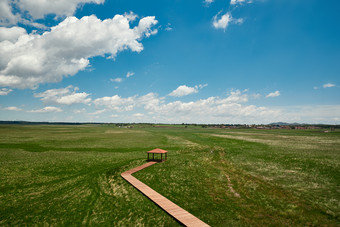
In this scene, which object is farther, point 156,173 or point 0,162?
point 0,162

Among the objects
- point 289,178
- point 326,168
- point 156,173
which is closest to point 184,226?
point 156,173

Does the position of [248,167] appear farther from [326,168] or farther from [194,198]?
[194,198]

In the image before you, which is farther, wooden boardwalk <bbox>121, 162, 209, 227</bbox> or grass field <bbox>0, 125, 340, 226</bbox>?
grass field <bbox>0, 125, 340, 226</bbox>

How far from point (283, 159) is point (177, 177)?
26407 mm

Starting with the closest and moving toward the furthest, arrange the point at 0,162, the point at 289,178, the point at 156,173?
the point at 289,178, the point at 156,173, the point at 0,162

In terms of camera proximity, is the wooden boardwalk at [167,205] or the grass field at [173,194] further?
the grass field at [173,194]

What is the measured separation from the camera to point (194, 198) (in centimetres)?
1911

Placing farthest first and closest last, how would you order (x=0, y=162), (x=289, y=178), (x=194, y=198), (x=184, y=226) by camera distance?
(x=0, y=162) → (x=289, y=178) → (x=194, y=198) → (x=184, y=226)

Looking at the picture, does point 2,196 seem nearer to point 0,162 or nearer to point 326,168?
point 0,162

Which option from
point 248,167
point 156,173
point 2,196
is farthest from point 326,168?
point 2,196

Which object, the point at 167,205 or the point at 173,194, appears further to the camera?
the point at 173,194

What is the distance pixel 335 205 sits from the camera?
57.2ft

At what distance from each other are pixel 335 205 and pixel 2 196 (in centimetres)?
3576

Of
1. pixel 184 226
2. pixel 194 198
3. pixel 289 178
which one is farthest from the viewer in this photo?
pixel 289 178
